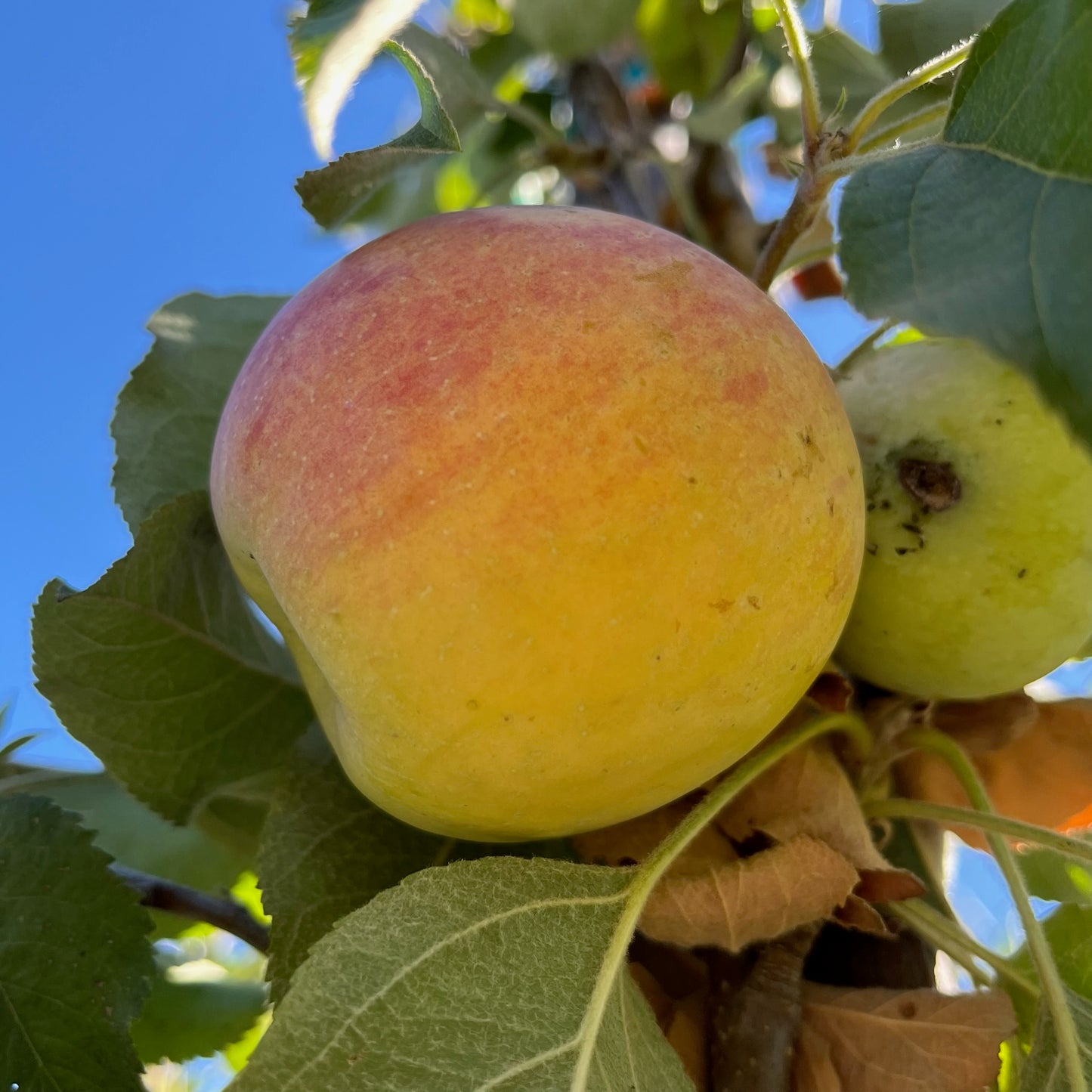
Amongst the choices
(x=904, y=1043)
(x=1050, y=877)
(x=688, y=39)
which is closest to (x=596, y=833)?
(x=904, y=1043)

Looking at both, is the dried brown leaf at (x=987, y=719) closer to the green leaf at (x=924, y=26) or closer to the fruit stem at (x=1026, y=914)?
the fruit stem at (x=1026, y=914)

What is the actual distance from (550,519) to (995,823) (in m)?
0.36

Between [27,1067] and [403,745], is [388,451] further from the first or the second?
[27,1067]

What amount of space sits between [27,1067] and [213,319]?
540 millimetres

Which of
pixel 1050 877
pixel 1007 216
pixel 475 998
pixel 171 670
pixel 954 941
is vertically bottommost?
pixel 1050 877

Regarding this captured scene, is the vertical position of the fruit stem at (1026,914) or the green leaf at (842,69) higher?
the green leaf at (842,69)

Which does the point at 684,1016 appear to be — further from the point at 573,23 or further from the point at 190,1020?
the point at 573,23

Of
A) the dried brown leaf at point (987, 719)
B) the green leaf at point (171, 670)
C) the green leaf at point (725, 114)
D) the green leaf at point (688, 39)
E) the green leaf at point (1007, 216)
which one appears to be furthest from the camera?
the green leaf at point (688, 39)

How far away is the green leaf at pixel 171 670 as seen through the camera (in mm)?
627

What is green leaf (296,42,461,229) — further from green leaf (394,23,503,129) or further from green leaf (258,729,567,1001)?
green leaf (394,23,503,129)

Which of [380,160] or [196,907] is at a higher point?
[380,160]

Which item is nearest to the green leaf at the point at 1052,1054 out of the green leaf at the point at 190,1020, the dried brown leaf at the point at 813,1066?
the dried brown leaf at the point at 813,1066

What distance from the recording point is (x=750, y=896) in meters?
0.57

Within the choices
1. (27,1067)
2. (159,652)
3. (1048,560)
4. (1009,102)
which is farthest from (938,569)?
(27,1067)
